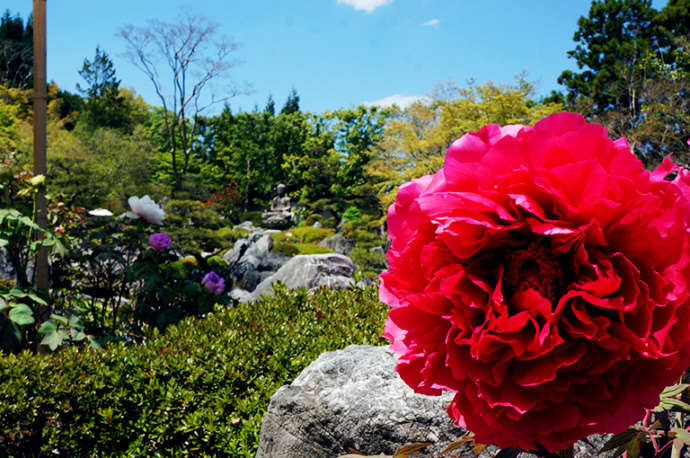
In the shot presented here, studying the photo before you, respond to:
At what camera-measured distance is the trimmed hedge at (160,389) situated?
102 inches

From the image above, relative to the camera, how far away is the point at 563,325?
0.55m

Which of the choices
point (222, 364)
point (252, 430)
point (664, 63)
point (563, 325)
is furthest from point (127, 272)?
point (664, 63)

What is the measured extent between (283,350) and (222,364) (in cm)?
32

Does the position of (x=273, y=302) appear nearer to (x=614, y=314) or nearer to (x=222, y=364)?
(x=222, y=364)

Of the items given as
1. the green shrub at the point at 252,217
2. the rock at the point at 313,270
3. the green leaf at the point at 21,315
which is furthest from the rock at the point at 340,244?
the green leaf at the point at 21,315

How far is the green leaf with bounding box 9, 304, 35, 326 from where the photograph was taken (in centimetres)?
357

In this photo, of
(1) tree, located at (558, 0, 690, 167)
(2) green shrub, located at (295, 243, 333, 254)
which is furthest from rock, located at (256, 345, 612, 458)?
(1) tree, located at (558, 0, 690, 167)

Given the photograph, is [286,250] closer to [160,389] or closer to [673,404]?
[160,389]

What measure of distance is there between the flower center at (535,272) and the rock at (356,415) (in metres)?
1.01

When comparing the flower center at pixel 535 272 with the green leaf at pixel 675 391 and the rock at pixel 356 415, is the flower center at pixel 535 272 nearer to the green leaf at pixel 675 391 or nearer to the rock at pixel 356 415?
the green leaf at pixel 675 391

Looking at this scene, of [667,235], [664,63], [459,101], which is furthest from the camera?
[664,63]

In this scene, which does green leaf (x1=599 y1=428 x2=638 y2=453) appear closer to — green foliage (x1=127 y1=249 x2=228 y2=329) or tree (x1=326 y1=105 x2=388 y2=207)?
green foliage (x1=127 y1=249 x2=228 y2=329)

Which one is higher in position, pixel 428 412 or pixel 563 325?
pixel 563 325

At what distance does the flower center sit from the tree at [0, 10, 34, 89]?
37302mm
